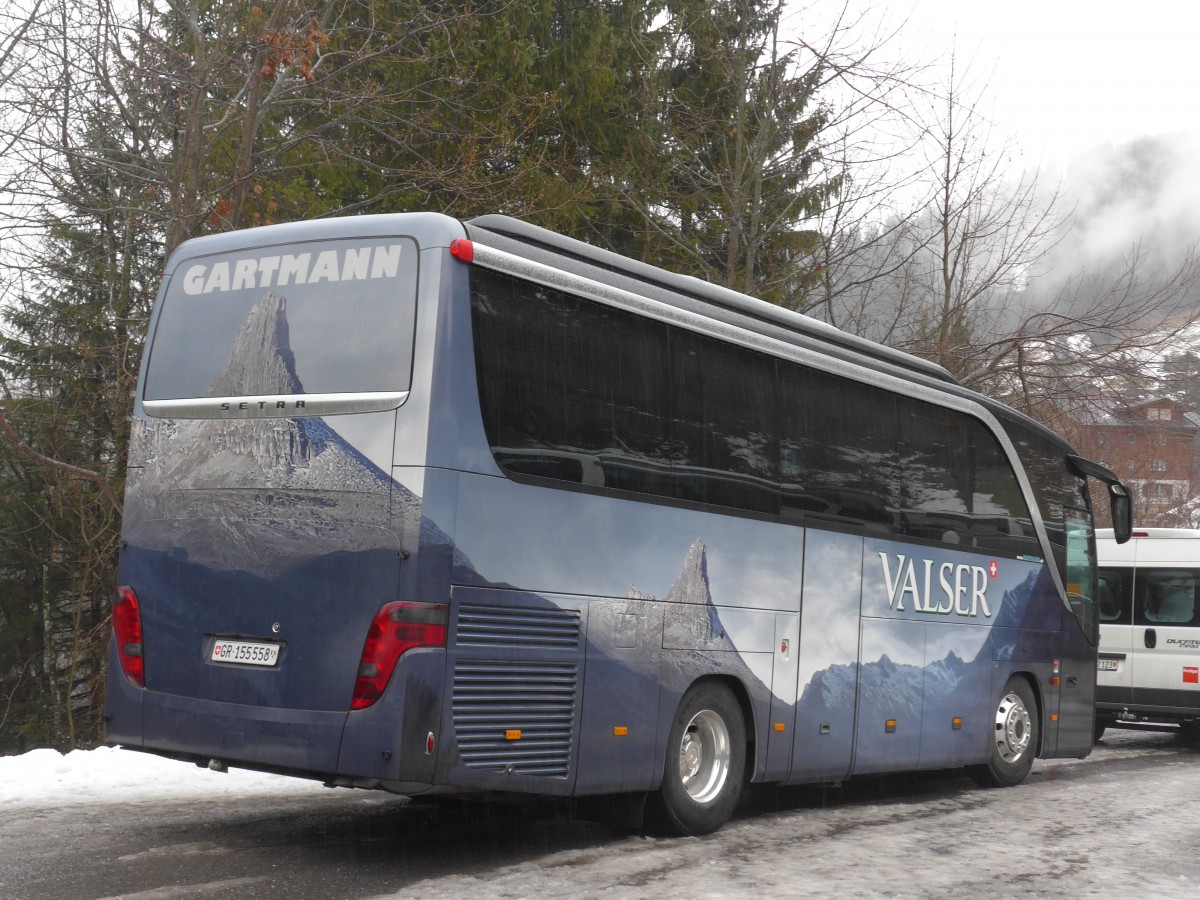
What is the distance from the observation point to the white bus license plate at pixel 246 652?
6766 mm

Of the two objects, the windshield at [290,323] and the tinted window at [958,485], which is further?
the tinted window at [958,485]

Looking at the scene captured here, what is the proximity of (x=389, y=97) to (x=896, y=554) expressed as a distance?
825cm

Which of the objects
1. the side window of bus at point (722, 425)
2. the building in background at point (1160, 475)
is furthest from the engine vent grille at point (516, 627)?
the building in background at point (1160, 475)

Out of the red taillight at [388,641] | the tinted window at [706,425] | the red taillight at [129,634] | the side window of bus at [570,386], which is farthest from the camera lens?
the red taillight at [129,634]

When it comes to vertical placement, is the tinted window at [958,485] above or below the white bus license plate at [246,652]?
above

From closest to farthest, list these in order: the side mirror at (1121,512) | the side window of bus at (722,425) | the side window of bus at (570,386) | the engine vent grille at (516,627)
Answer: the engine vent grille at (516,627) → the side window of bus at (570,386) → the side window of bus at (722,425) → the side mirror at (1121,512)

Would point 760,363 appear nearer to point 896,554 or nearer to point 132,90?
point 896,554

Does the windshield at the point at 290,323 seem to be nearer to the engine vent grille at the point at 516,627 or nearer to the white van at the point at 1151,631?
the engine vent grille at the point at 516,627

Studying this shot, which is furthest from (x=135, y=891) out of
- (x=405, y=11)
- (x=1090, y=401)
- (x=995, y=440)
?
(x=1090, y=401)

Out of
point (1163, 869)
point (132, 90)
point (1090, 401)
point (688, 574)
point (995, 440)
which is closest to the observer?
point (1163, 869)

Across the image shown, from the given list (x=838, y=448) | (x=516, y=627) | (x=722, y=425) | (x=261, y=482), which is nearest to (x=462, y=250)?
(x=261, y=482)

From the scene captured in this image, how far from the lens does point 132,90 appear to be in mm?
14055

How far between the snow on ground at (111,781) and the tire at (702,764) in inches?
109

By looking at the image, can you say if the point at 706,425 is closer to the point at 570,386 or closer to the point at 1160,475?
the point at 570,386
